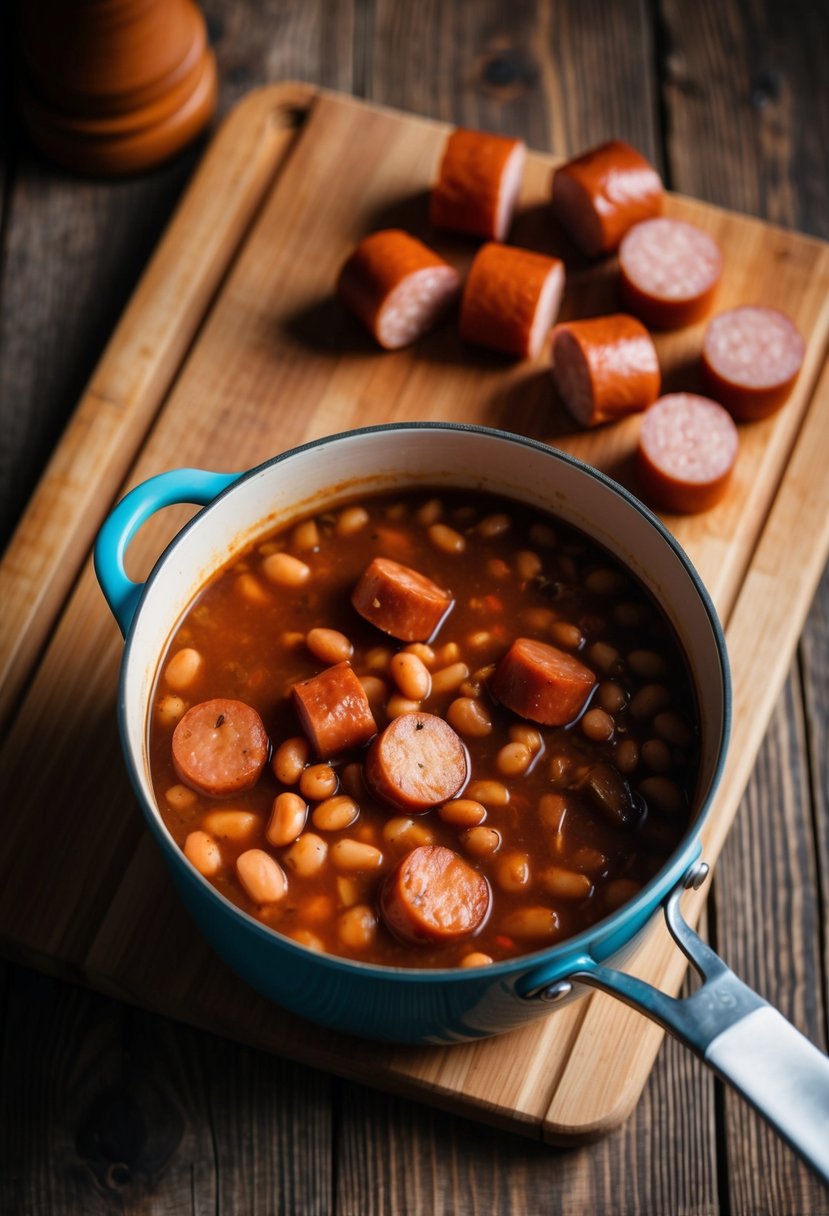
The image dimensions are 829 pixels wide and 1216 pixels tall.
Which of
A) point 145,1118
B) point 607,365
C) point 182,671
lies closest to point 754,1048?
point 182,671

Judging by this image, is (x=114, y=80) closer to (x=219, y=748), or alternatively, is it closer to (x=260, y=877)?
(x=219, y=748)

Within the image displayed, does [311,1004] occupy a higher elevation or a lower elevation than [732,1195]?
higher

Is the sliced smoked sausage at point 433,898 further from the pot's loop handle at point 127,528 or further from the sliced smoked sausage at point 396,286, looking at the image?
the sliced smoked sausage at point 396,286

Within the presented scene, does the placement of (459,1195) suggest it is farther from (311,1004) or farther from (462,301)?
(462,301)

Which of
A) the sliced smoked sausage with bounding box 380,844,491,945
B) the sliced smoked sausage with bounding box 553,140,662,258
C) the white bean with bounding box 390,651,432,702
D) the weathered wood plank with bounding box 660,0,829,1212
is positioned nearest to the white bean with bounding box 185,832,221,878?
the sliced smoked sausage with bounding box 380,844,491,945

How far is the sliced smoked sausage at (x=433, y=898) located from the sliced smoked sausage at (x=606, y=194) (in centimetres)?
135

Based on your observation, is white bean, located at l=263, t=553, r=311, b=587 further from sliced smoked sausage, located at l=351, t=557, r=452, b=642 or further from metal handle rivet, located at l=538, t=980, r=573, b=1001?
metal handle rivet, located at l=538, t=980, r=573, b=1001

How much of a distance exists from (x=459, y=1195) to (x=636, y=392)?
146 cm

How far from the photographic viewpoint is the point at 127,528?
1994 millimetres

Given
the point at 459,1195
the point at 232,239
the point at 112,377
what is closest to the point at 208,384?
the point at 112,377

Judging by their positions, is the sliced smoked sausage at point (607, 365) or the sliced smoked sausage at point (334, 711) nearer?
the sliced smoked sausage at point (334, 711)

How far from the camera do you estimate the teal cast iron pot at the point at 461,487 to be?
1688mm

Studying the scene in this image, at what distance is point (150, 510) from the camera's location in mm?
2035

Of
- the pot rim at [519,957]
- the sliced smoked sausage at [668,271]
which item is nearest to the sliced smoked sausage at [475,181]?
the sliced smoked sausage at [668,271]
